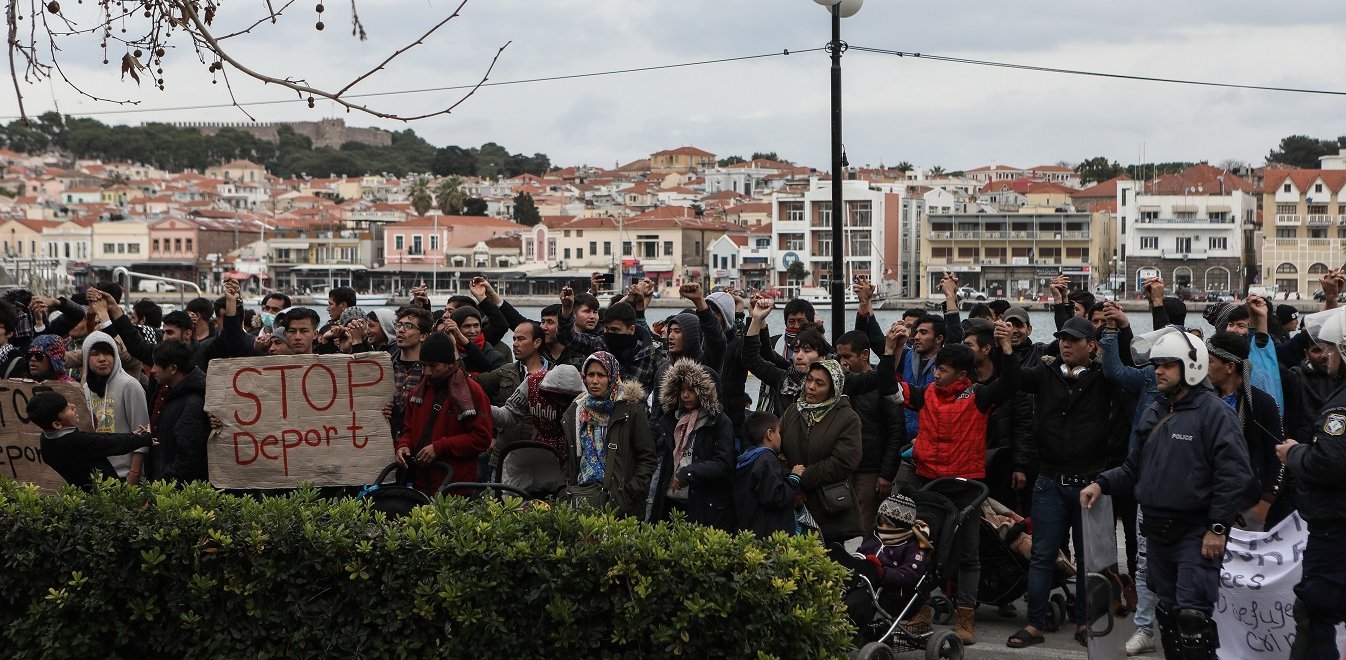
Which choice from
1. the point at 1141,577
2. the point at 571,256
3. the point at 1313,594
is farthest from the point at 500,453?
the point at 571,256

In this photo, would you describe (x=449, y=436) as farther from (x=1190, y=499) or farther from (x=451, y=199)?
(x=451, y=199)

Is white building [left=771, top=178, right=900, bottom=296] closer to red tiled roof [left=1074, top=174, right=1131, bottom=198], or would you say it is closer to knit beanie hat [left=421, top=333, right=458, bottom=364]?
red tiled roof [left=1074, top=174, right=1131, bottom=198]

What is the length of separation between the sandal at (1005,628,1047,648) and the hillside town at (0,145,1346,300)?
79.5m

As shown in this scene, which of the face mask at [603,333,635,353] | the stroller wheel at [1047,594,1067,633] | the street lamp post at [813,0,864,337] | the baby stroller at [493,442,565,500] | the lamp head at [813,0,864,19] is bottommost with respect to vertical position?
the stroller wheel at [1047,594,1067,633]

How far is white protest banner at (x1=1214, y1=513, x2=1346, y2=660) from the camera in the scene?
6086 millimetres

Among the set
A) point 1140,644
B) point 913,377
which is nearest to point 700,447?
point 1140,644

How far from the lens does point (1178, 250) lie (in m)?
100

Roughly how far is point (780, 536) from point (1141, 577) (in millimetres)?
2806

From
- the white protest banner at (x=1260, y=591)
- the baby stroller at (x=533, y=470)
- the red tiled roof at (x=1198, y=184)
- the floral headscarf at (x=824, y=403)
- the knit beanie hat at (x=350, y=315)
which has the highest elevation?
the red tiled roof at (x=1198, y=184)

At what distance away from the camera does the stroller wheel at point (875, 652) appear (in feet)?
20.3

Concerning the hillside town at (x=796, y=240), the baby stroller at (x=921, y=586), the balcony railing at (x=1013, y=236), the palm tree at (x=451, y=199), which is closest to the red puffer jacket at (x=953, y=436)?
the baby stroller at (x=921, y=586)

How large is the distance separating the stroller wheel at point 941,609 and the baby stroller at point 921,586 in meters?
0.13

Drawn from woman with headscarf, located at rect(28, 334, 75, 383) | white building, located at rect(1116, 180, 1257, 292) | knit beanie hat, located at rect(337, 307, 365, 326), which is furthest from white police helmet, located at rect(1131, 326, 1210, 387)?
white building, located at rect(1116, 180, 1257, 292)

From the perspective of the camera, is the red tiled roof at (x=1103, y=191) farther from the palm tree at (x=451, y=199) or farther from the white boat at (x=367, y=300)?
the white boat at (x=367, y=300)
